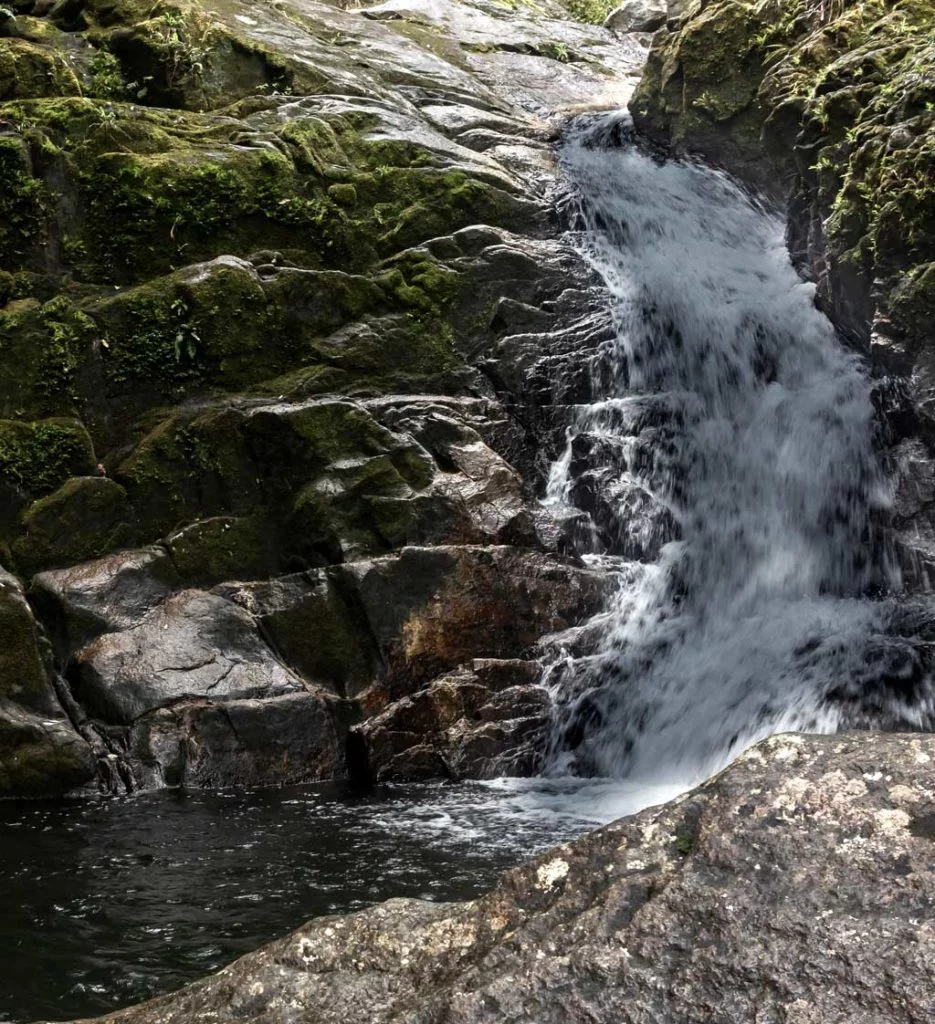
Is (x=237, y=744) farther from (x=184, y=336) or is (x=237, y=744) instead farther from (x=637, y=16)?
(x=637, y=16)

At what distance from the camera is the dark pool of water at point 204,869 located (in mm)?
5613

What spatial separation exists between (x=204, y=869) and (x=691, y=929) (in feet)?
19.4

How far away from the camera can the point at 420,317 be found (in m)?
14.5

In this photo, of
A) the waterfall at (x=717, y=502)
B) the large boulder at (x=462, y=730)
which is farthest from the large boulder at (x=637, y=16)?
the large boulder at (x=462, y=730)

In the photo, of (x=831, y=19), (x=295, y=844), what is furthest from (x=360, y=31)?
(x=295, y=844)

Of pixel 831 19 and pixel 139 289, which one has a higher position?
pixel 831 19

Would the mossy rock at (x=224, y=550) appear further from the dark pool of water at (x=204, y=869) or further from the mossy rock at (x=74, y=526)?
the dark pool of water at (x=204, y=869)

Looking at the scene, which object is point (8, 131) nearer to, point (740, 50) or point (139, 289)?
point (139, 289)

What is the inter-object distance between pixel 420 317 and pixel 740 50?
8.02 m

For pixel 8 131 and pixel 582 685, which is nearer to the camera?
pixel 582 685

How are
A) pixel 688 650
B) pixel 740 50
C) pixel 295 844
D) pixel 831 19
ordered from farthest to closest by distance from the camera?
1. pixel 740 50
2. pixel 831 19
3. pixel 688 650
4. pixel 295 844

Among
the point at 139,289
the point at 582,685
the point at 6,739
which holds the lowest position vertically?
the point at 6,739

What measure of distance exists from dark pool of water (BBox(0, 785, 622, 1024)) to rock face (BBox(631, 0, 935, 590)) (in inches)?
269

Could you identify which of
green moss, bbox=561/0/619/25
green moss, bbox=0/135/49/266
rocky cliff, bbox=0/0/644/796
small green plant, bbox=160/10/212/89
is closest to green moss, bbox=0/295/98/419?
rocky cliff, bbox=0/0/644/796
